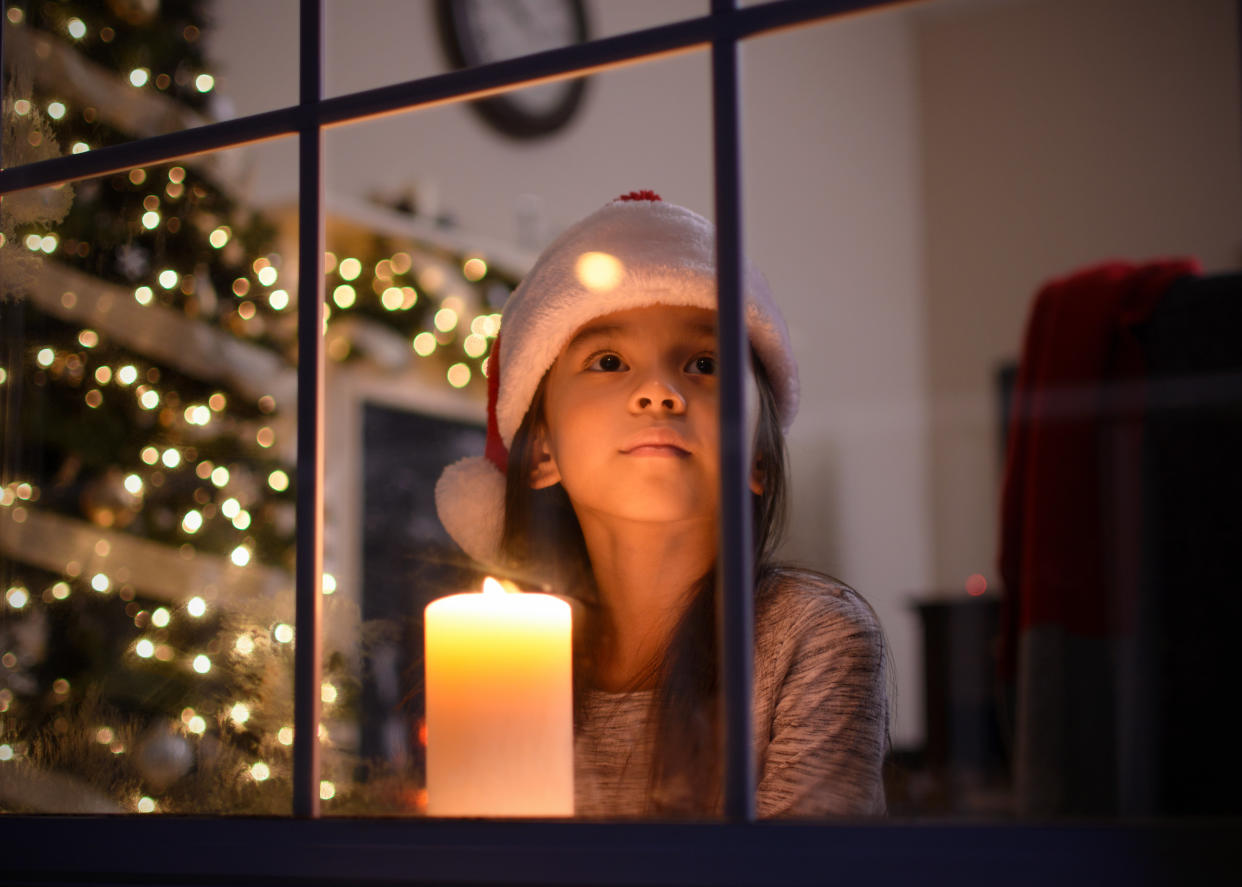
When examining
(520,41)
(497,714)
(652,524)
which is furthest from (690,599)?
(520,41)

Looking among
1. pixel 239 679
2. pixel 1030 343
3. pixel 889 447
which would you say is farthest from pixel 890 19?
pixel 239 679

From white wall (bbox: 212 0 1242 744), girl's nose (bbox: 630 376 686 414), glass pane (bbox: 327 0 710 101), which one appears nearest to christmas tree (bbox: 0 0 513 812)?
girl's nose (bbox: 630 376 686 414)

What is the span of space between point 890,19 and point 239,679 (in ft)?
13.5

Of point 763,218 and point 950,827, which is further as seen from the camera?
point 763,218

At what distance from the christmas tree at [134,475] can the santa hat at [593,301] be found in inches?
5.7

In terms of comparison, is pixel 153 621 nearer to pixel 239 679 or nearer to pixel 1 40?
pixel 239 679

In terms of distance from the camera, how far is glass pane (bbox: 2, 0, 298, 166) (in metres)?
0.83

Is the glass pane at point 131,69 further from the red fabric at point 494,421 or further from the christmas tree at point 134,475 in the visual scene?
the red fabric at point 494,421

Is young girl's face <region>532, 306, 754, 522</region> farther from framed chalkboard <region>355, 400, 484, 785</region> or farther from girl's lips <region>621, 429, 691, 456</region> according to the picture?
framed chalkboard <region>355, 400, 484, 785</region>

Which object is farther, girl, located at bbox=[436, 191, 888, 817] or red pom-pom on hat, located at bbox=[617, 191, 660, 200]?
red pom-pom on hat, located at bbox=[617, 191, 660, 200]

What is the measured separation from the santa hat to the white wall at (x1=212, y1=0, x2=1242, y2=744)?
6.18 feet

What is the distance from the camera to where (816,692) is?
2.31 ft

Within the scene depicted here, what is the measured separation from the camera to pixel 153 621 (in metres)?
0.79

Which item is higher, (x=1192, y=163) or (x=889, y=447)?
(x=1192, y=163)
